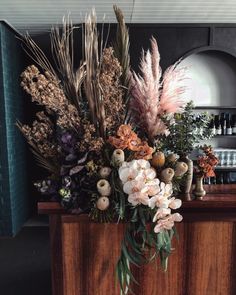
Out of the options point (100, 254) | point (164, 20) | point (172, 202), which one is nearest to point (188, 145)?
point (172, 202)

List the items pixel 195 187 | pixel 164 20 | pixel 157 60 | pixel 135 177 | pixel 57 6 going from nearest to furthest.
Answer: pixel 135 177 < pixel 157 60 < pixel 195 187 < pixel 57 6 < pixel 164 20

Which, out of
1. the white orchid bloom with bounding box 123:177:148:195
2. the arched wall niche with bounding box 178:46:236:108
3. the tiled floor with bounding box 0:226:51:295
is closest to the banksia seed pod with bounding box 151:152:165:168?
the white orchid bloom with bounding box 123:177:148:195

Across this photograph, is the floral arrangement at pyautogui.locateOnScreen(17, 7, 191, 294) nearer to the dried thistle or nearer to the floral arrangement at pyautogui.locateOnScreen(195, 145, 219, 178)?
the dried thistle

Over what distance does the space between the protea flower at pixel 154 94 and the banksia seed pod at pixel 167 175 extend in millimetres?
149

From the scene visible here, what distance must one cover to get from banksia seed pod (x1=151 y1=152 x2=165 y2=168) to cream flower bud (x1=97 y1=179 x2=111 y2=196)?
0.19 metres

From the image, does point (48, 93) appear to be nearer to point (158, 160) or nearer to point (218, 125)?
point (158, 160)

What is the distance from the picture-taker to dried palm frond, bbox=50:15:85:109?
0.88m

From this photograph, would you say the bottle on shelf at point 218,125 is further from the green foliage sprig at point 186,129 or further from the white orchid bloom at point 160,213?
the white orchid bloom at point 160,213

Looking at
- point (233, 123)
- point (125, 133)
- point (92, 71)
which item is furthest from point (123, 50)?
point (233, 123)

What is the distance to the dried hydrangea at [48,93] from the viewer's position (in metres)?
0.81

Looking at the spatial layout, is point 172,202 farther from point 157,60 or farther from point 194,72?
point 194,72

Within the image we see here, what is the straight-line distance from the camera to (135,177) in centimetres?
82

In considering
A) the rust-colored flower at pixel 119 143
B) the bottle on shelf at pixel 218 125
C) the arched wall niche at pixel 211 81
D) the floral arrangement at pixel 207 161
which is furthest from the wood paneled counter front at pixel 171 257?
the arched wall niche at pixel 211 81

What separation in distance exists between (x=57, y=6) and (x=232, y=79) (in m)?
2.46
